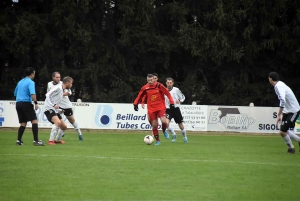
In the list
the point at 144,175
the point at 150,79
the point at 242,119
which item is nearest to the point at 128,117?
the point at 242,119

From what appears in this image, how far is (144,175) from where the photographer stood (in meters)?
10.4

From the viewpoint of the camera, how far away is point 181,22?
36.2m

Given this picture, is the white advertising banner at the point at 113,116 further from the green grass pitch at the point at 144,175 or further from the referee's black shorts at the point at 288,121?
the referee's black shorts at the point at 288,121

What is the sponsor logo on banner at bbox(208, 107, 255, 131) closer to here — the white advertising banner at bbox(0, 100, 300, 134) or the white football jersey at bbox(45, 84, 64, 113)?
the white advertising banner at bbox(0, 100, 300, 134)

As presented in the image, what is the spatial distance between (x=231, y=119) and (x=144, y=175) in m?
19.4

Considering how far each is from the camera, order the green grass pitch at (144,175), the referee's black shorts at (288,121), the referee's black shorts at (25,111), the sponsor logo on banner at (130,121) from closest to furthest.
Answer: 1. the green grass pitch at (144,175)
2. the referee's black shorts at (288,121)
3. the referee's black shorts at (25,111)
4. the sponsor logo on banner at (130,121)

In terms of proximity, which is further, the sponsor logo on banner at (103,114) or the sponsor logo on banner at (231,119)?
the sponsor logo on banner at (231,119)

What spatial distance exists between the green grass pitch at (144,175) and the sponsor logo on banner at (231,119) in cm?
1375

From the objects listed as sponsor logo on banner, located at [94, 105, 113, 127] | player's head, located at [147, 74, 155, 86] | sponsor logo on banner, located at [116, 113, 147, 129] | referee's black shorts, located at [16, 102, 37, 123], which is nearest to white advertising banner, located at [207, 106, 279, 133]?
sponsor logo on banner, located at [116, 113, 147, 129]

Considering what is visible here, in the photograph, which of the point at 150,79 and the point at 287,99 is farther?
the point at 150,79

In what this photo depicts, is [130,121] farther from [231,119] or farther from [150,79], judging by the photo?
[150,79]

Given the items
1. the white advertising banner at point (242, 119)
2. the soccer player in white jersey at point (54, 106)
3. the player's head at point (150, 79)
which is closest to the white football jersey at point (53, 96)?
the soccer player in white jersey at point (54, 106)

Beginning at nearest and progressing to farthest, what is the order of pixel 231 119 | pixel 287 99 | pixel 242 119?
1. pixel 287 99
2. pixel 231 119
3. pixel 242 119

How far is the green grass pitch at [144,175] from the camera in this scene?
842cm
